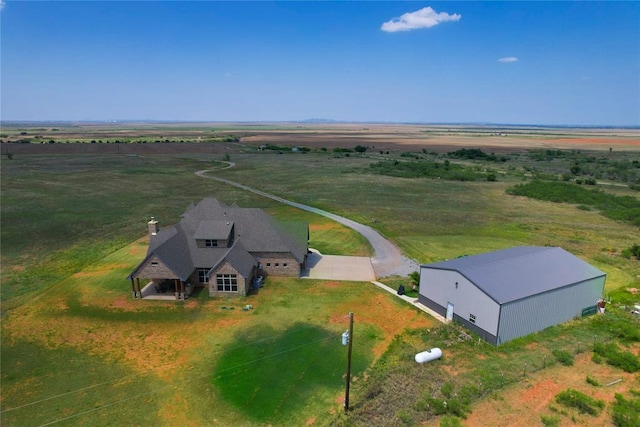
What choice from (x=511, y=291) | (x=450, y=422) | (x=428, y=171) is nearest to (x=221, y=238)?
(x=450, y=422)

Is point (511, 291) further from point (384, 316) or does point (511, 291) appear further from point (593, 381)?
point (384, 316)

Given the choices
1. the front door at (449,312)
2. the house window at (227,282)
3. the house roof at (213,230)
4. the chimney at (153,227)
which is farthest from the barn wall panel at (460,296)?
the chimney at (153,227)

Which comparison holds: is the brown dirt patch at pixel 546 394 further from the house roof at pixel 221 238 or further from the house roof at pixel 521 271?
the house roof at pixel 221 238

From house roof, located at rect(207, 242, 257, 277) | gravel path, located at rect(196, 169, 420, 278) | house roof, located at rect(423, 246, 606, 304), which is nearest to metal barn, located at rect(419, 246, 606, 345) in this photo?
house roof, located at rect(423, 246, 606, 304)

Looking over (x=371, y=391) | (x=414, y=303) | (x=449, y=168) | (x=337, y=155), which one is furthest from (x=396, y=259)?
(x=337, y=155)

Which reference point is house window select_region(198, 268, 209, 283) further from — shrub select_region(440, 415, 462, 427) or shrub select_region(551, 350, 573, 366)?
shrub select_region(551, 350, 573, 366)

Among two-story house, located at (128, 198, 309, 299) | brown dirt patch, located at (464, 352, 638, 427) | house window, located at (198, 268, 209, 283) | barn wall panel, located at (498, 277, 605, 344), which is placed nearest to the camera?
brown dirt patch, located at (464, 352, 638, 427)
